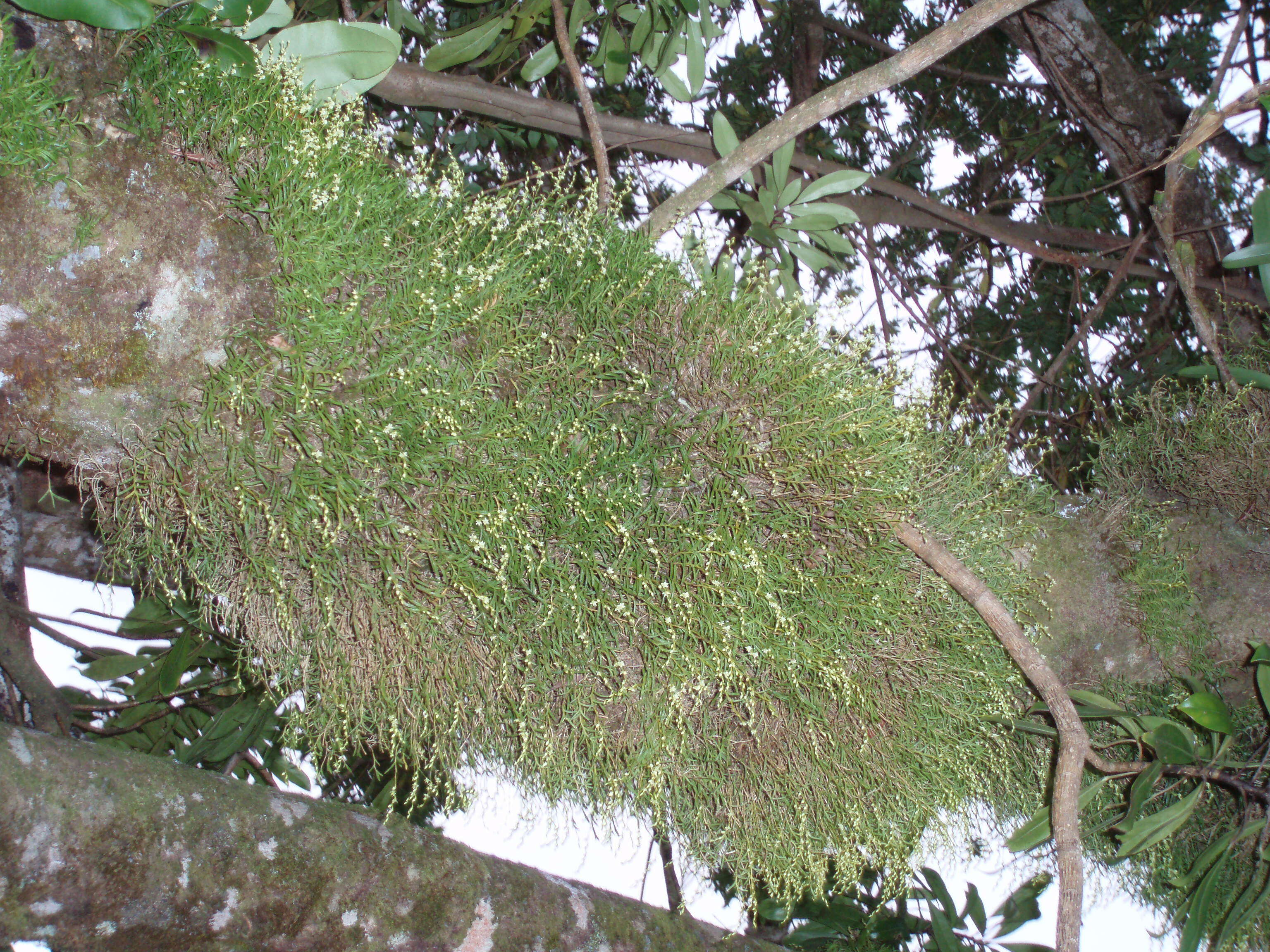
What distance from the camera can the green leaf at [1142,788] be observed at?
5.91 feet

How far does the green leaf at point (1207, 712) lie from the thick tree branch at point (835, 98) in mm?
1455

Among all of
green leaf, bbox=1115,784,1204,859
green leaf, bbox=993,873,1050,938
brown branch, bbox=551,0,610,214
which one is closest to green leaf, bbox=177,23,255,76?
brown branch, bbox=551,0,610,214

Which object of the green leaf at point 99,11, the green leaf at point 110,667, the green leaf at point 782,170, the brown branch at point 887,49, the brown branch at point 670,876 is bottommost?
the brown branch at point 670,876

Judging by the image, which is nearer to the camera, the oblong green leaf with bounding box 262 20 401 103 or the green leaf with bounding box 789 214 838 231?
the oblong green leaf with bounding box 262 20 401 103

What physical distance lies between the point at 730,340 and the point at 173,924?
4.04 feet

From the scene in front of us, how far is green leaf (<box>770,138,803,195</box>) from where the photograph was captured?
215cm

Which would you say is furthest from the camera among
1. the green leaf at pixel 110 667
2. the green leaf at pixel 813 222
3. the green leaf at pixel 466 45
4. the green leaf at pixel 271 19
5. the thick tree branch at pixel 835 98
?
the green leaf at pixel 110 667

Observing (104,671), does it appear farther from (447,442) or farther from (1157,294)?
(1157,294)

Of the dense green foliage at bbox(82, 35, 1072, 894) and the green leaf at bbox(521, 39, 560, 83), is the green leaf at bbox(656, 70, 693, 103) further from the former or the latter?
the dense green foliage at bbox(82, 35, 1072, 894)

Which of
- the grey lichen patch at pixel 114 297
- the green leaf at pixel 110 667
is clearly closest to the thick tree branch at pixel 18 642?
the green leaf at pixel 110 667

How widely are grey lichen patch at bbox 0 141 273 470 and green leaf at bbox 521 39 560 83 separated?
1.15 m

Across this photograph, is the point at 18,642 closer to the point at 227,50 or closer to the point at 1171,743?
the point at 227,50

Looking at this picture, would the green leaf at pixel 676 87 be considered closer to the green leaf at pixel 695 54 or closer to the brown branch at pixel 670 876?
the green leaf at pixel 695 54

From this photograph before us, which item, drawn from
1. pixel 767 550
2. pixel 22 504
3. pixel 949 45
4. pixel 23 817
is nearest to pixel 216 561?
pixel 23 817
